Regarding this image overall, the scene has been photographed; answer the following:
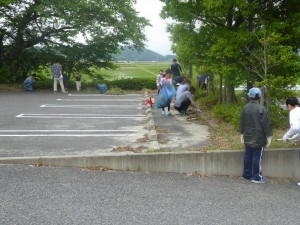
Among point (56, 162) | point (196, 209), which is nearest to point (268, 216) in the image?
point (196, 209)

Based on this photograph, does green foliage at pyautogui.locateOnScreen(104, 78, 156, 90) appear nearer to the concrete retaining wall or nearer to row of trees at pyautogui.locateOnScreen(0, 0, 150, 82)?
row of trees at pyautogui.locateOnScreen(0, 0, 150, 82)

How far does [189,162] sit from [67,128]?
152 inches

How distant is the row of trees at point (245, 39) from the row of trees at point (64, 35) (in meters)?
8.41

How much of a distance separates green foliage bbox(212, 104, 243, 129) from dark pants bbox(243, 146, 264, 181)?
2672 millimetres

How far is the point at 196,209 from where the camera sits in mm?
4793

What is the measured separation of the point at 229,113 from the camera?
9836 millimetres

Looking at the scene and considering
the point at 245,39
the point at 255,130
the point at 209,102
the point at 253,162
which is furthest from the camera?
the point at 209,102

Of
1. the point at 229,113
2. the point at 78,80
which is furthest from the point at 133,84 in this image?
the point at 229,113

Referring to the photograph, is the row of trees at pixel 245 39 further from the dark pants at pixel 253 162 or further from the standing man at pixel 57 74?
the standing man at pixel 57 74

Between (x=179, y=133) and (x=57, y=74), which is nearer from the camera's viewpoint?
(x=179, y=133)

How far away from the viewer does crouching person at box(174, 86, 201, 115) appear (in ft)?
36.2

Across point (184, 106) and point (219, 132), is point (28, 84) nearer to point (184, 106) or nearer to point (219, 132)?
point (184, 106)

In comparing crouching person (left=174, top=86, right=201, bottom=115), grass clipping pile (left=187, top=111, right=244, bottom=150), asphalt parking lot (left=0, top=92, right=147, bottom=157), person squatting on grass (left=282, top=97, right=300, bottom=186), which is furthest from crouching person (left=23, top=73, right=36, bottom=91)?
person squatting on grass (left=282, top=97, right=300, bottom=186)

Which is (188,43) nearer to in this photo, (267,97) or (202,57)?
(202,57)
